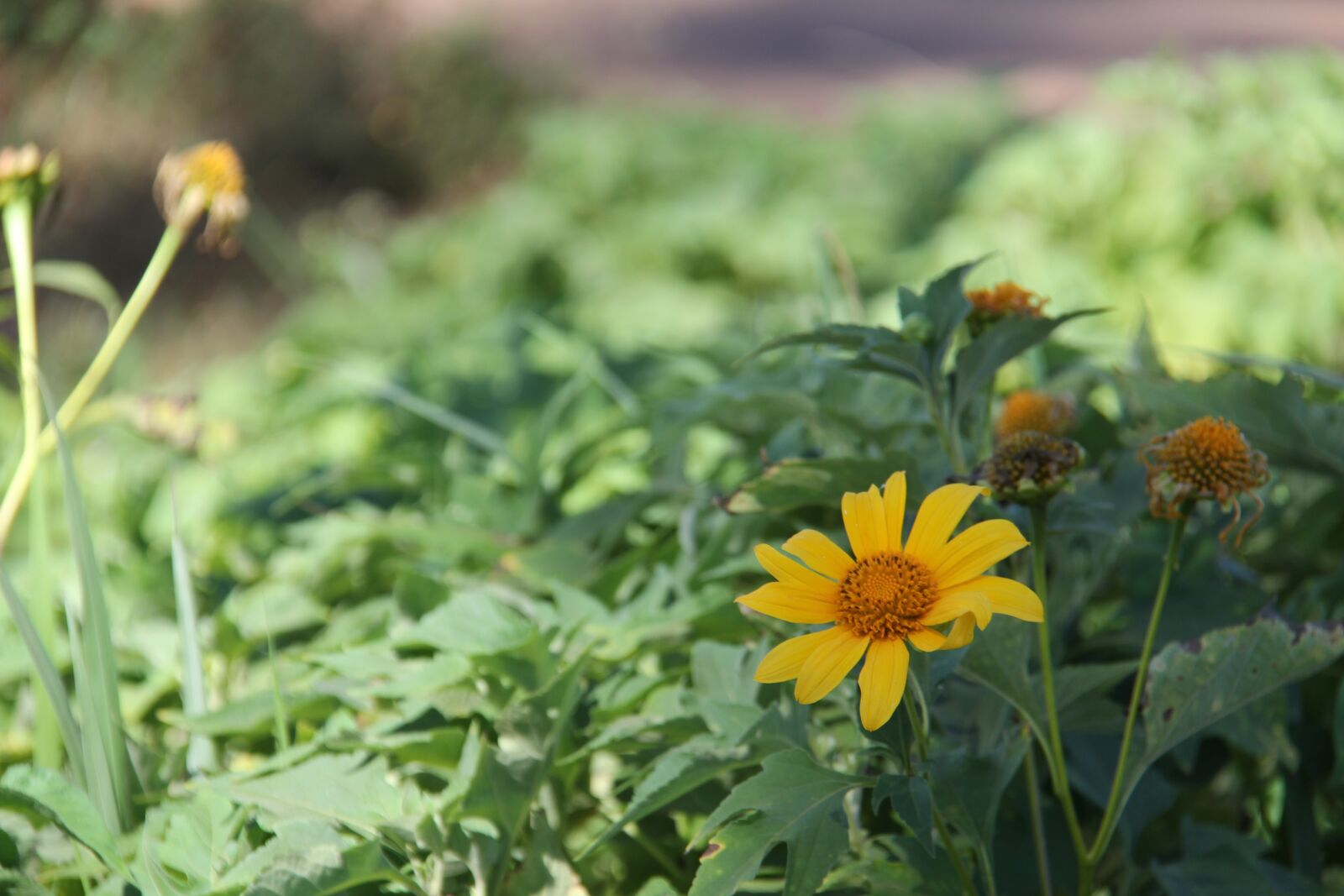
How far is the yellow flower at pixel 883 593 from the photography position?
0.59m

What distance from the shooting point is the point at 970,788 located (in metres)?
0.73

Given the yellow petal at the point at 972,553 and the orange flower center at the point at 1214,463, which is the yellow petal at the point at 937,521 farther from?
the orange flower center at the point at 1214,463

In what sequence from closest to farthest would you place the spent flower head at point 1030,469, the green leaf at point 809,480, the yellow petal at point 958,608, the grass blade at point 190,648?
the yellow petal at point 958,608 < the spent flower head at point 1030,469 < the green leaf at point 809,480 < the grass blade at point 190,648

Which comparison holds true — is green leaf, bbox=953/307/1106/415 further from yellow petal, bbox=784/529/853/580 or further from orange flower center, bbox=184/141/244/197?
orange flower center, bbox=184/141/244/197

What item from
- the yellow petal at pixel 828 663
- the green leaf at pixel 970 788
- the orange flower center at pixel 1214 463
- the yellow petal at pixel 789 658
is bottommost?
the green leaf at pixel 970 788

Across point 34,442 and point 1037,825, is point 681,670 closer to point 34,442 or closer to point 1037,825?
point 1037,825

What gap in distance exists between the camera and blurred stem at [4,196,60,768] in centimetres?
93

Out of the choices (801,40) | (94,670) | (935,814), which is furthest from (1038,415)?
(801,40)

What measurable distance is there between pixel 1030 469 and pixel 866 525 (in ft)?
0.40

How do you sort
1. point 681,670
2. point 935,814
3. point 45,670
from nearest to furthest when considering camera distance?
point 935,814
point 45,670
point 681,670

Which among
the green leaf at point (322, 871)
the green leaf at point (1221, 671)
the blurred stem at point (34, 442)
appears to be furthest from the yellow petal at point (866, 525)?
the blurred stem at point (34, 442)

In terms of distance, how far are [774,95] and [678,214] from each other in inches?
171

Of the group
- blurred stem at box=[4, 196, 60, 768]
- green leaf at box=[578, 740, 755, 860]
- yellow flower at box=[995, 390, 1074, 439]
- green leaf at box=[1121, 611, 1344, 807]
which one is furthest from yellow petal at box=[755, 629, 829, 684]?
blurred stem at box=[4, 196, 60, 768]

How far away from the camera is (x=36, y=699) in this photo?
3.09 ft
